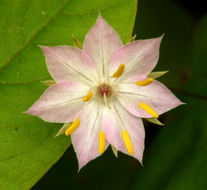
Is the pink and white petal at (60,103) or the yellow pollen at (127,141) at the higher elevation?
the pink and white petal at (60,103)

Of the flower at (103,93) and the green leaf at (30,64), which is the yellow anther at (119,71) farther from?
the green leaf at (30,64)

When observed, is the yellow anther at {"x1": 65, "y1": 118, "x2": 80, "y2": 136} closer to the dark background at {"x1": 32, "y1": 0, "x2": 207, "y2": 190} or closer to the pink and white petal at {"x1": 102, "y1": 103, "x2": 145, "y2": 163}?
the pink and white petal at {"x1": 102, "y1": 103, "x2": 145, "y2": 163}

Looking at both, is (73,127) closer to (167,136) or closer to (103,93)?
(103,93)

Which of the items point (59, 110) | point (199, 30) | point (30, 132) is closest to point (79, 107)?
point (59, 110)

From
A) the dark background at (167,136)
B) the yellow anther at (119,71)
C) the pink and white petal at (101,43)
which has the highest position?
the pink and white petal at (101,43)

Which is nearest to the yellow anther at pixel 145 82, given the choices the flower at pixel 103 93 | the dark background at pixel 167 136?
the flower at pixel 103 93

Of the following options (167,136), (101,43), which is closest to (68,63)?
(101,43)

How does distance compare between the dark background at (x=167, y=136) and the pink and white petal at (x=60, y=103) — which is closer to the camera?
the pink and white petal at (x=60, y=103)
